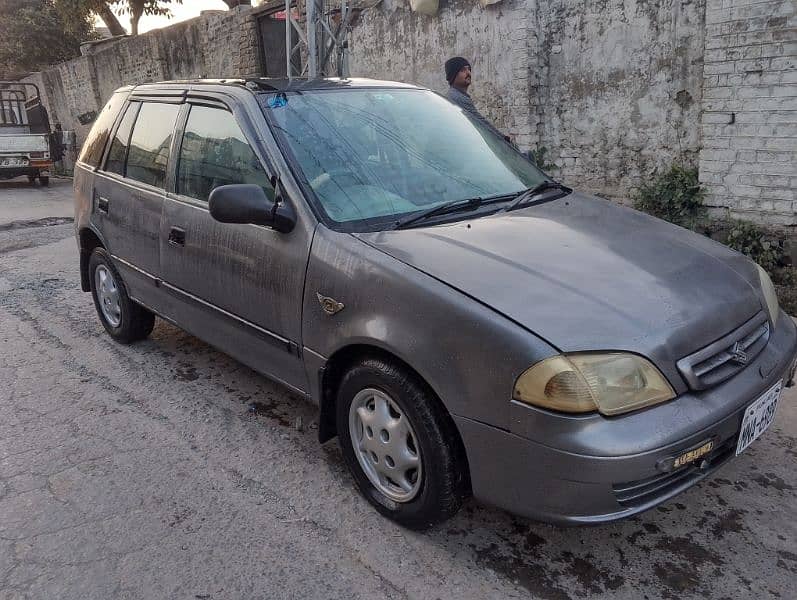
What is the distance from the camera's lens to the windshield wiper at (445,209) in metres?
2.73

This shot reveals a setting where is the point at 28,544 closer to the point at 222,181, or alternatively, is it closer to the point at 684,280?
the point at 222,181

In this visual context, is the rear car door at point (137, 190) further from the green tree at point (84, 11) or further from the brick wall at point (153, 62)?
the green tree at point (84, 11)

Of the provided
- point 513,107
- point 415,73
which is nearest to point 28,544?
point 513,107

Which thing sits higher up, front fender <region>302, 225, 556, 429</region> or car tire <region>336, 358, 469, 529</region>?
front fender <region>302, 225, 556, 429</region>

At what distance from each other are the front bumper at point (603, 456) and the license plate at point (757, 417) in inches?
1.5

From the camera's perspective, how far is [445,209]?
2.87 m

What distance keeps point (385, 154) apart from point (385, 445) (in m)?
1.34

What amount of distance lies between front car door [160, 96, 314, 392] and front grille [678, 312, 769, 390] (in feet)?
4.96

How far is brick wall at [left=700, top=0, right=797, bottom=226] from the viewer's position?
5.25 m

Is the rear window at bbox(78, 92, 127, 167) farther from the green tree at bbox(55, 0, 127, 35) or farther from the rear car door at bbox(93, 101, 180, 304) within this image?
the green tree at bbox(55, 0, 127, 35)

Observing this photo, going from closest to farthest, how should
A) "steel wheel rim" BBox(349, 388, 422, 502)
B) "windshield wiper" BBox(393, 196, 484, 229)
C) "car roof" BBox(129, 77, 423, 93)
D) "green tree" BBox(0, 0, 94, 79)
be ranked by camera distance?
"steel wheel rim" BBox(349, 388, 422, 502)
"windshield wiper" BBox(393, 196, 484, 229)
"car roof" BBox(129, 77, 423, 93)
"green tree" BBox(0, 0, 94, 79)

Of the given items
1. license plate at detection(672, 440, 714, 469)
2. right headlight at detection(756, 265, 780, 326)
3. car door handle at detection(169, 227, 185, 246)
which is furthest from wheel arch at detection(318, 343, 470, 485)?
right headlight at detection(756, 265, 780, 326)

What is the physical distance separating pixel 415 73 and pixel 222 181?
6.22 metres

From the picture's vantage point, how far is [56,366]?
4.32 meters
